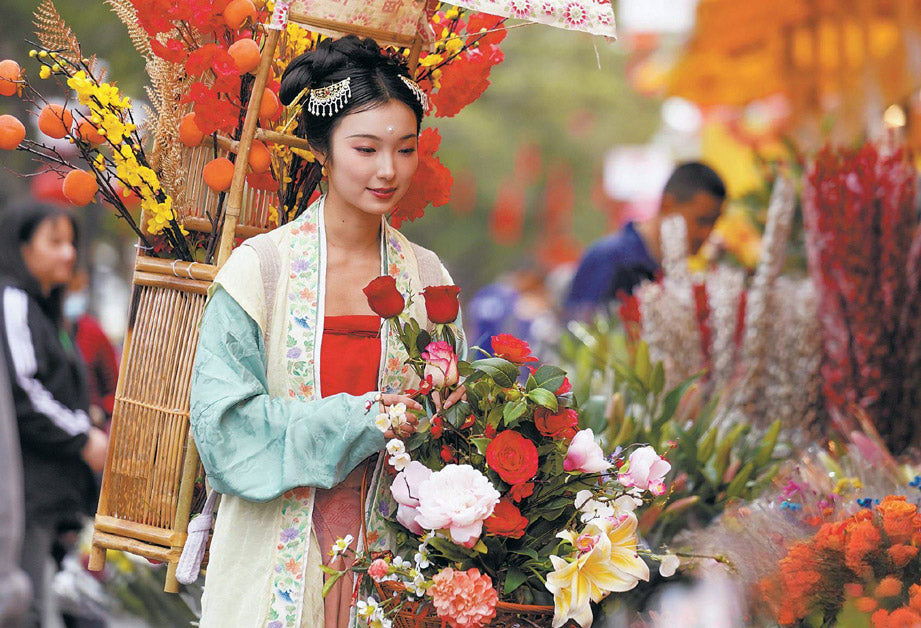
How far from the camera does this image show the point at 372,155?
2443mm

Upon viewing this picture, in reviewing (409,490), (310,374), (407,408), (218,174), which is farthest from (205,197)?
(409,490)

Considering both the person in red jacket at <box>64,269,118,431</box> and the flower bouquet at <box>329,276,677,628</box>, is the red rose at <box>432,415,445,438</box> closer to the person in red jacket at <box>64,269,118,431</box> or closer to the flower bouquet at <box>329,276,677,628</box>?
the flower bouquet at <box>329,276,677,628</box>

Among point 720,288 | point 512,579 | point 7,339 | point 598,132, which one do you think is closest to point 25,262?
point 7,339

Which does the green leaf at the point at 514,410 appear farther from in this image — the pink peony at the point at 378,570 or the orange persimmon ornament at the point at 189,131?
the orange persimmon ornament at the point at 189,131

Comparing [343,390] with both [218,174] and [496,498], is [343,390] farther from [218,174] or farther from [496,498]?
[218,174]

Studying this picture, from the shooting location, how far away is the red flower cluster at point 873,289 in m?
3.94

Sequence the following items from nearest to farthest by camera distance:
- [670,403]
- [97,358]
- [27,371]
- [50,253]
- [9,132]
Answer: [9,132]
[670,403]
[27,371]
[50,253]
[97,358]

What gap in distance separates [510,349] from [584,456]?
0.86 ft

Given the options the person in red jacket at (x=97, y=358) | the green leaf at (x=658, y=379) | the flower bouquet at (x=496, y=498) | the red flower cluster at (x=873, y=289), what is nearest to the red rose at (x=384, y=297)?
the flower bouquet at (x=496, y=498)

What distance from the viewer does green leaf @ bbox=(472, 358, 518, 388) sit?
2.25 meters

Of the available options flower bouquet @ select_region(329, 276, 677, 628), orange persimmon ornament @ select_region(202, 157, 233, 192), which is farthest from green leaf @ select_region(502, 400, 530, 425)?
orange persimmon ornament @ select_region(202, 157, 233, 192)

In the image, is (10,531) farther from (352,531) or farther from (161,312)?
(352,531)

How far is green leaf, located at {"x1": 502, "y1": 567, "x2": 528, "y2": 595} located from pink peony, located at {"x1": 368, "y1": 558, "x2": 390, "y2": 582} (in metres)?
0.24

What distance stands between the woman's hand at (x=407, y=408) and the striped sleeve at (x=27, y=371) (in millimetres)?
2728
